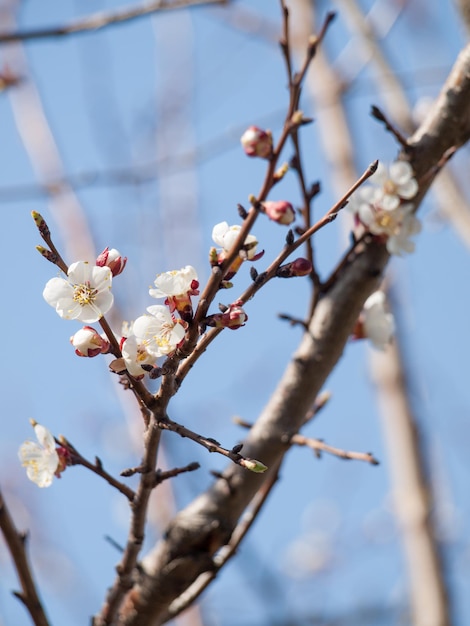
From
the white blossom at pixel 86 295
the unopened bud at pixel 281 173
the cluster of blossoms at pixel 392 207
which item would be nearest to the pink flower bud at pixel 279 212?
the unopened bud at pixel 281 173

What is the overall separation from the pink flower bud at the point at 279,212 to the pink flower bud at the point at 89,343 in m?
0.27

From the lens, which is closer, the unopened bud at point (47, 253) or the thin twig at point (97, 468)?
the unopened bud at point (47, 253)

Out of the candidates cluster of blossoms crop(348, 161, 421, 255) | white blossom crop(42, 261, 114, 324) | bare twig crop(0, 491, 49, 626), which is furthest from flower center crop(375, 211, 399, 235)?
bare twig crop(0, 491, 49, 626)

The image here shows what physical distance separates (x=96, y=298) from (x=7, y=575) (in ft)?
12.3

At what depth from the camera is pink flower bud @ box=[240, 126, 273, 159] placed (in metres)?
0.96

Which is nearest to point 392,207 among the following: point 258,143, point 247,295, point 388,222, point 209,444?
point 388,222

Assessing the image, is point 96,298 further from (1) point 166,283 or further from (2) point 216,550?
(2) point 216,550

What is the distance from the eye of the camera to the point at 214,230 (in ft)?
3.01

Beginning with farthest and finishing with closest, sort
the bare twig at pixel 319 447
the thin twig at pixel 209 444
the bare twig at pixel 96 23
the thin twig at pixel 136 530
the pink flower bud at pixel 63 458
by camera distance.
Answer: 1. the bare twig at pixel 96 23
2. the bare twig at pixel 319 447
3. the pink flower bud at pixel 63 458
4. the thin twig at pixel 136 530
5. the thin twig at pixel 209 444

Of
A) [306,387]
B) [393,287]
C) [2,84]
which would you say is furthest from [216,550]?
[393,287]

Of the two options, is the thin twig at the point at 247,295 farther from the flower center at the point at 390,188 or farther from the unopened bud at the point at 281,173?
the flower center at the point at 390,188

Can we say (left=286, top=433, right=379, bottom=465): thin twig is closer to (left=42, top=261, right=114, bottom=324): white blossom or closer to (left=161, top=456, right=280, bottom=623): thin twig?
(left=161, top=456, right=280, bottom=623): thin twig

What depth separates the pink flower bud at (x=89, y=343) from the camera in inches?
35.1

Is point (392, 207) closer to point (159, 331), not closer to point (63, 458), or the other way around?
point (159, 331)
